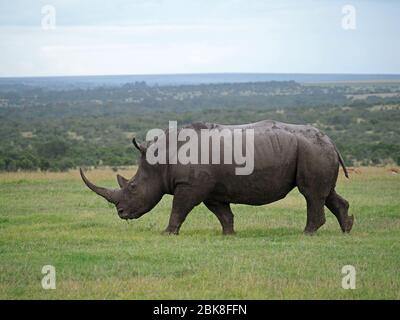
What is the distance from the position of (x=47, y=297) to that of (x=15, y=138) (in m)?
68.5

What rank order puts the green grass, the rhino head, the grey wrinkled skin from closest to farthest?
the green grass
the grey wrinkled skin
the rhino head

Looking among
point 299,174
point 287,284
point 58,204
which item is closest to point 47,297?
point 287,284

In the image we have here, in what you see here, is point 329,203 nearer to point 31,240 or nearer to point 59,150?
point 31,240

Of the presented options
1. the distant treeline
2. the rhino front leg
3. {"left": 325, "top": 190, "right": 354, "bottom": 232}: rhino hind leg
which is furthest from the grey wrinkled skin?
the distant treeline

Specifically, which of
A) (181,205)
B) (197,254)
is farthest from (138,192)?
(197,254)

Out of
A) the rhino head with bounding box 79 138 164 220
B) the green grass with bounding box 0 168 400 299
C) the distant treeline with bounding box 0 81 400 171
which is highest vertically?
the rhino head with bounding box 79 138 164 220

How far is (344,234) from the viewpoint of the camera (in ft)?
54.4

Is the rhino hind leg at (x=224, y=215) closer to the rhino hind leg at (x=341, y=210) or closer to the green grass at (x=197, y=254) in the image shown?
the green grass at (x=197, y=254)

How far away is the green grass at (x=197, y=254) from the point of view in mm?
11922

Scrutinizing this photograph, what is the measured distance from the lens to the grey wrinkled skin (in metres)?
16.3

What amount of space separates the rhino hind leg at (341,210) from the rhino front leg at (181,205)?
2.28 meters

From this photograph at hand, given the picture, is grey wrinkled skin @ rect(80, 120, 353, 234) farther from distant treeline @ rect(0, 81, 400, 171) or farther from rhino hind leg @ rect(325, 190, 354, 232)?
distant treeline @ rect(0, 81, 400, 171)

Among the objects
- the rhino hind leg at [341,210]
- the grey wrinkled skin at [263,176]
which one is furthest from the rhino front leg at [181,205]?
the rhino hind leg at [341,210]

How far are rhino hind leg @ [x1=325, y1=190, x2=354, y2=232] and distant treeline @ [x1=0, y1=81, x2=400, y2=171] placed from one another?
86.8ft
